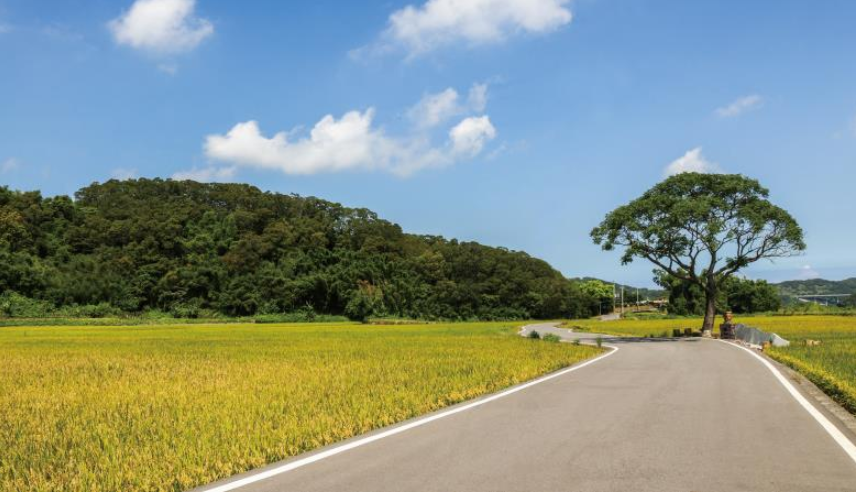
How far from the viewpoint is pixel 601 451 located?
6391 mm

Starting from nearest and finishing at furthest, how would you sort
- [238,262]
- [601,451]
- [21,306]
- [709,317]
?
[601,451] < [709,317] < [21,306] < [238,262]

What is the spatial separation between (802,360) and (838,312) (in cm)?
7693

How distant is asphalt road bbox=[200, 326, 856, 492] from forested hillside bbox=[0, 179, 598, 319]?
85006mm

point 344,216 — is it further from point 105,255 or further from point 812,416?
point 812,416

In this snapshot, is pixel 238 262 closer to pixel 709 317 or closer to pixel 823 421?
pixel 709 317

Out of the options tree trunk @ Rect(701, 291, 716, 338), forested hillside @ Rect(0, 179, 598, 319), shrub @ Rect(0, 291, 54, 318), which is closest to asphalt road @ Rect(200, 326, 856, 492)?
tree trunk @ Rect(701, 291, 716, 338)

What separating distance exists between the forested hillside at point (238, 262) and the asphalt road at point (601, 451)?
279 ft

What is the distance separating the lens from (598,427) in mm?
7715

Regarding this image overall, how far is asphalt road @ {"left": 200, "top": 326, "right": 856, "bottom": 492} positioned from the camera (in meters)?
5.25

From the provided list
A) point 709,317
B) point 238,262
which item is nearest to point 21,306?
point 238,262

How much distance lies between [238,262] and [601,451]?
95.6 metres

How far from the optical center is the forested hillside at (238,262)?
89.4m

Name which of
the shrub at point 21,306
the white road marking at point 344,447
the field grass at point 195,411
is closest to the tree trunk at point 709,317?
the field grass at point 195,411

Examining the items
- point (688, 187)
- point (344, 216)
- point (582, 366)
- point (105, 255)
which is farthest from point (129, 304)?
point (582, 366)
